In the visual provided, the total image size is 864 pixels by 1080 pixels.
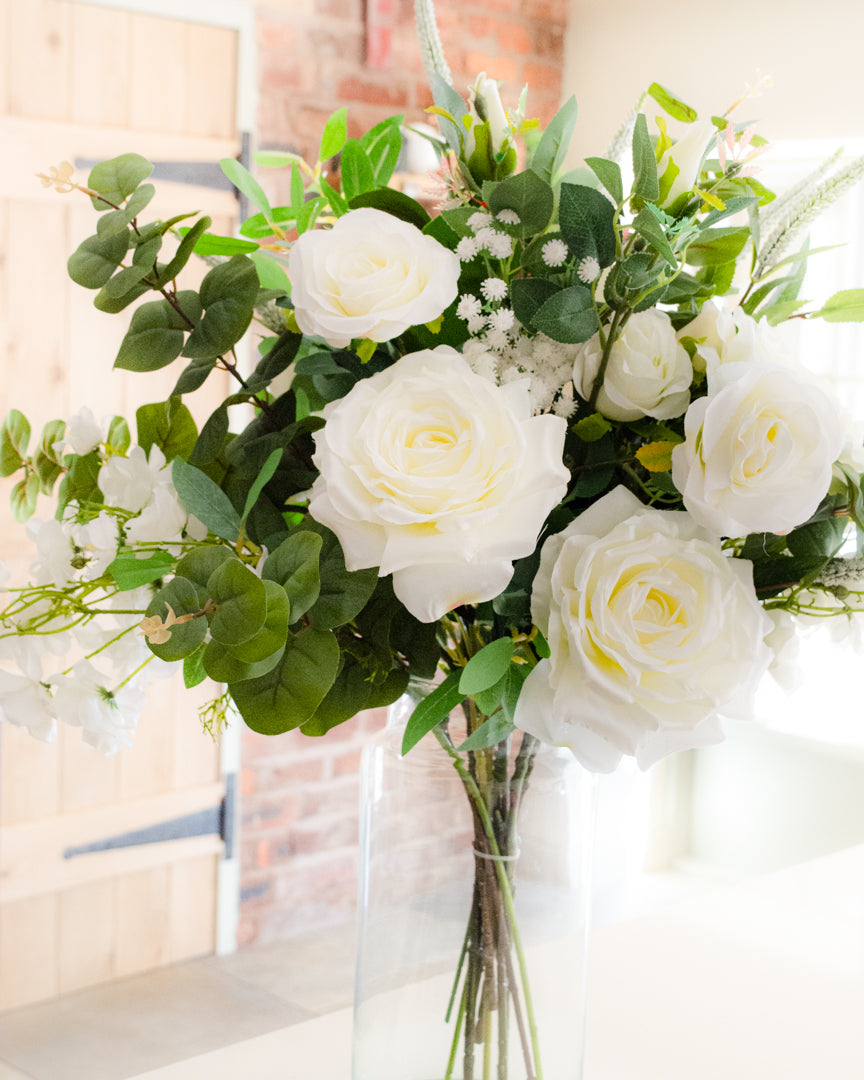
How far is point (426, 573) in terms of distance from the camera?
0.55m

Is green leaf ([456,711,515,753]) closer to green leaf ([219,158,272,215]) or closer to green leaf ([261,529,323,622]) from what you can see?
green leaf ([261,529,323,622])

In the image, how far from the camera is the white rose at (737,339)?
0.63m

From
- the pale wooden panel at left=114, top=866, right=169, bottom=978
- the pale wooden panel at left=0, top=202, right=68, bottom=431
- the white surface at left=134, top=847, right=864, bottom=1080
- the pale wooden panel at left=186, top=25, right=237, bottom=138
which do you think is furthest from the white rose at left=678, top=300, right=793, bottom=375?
the pale wooden panel at left=114, top=866, right=169, bottom=978

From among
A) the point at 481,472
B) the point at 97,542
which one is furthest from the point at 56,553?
the point at 481,472

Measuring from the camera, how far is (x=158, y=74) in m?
2.92

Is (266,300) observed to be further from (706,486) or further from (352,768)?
(352,768)

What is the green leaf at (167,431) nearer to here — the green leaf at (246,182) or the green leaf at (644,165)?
the green leaf at (246,182)

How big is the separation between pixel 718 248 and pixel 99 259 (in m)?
0.34

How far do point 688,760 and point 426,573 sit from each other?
135 inches

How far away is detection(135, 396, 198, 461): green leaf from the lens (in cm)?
73

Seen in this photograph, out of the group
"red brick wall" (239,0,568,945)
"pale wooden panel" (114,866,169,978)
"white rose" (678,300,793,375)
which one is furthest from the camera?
"red brick wall" (239,0,568,945)

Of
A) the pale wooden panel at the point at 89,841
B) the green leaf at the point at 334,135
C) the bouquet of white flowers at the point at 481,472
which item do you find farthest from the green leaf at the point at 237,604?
the pale wooden panel at the point at 89,841

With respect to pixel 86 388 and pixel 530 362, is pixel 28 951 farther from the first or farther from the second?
pixel 530 362

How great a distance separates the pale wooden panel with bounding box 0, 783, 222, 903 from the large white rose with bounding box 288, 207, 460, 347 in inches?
99.6
